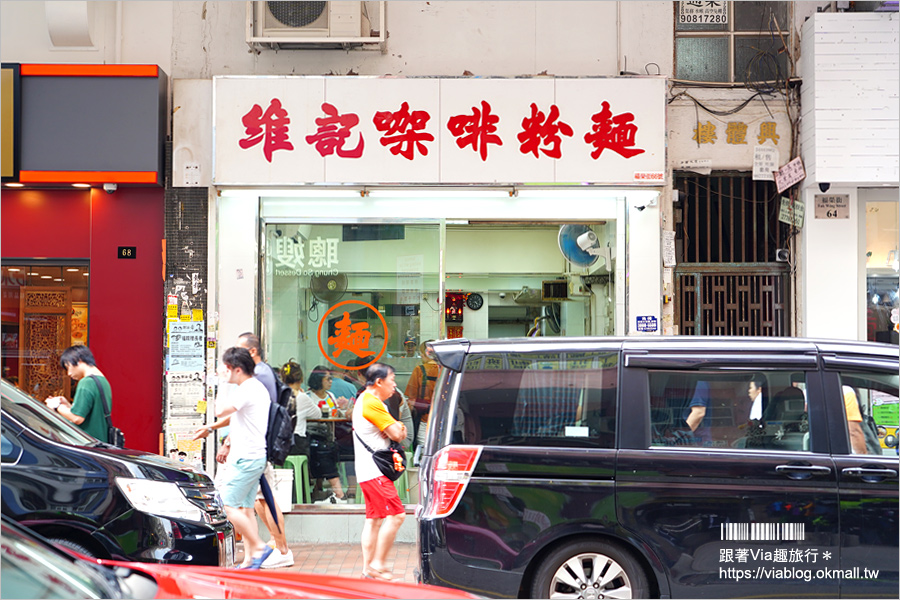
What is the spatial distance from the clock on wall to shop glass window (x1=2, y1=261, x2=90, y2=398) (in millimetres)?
4128

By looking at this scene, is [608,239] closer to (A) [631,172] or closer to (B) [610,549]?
(A) [631,172]

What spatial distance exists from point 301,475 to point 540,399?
456cm

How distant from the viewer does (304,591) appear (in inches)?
125

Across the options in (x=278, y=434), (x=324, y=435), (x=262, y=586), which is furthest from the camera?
(x=324, y=435)

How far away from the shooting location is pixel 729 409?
534cm

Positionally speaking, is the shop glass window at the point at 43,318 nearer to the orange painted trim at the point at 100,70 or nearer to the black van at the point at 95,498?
A: the orange painted trim at the point at 100,70

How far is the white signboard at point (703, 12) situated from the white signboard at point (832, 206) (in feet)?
7.33

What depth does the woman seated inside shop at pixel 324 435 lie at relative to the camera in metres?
9.23

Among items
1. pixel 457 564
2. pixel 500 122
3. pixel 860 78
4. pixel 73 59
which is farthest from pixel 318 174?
pixel 860 78

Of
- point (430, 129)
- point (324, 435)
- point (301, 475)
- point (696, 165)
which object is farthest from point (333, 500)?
point (696, 165)

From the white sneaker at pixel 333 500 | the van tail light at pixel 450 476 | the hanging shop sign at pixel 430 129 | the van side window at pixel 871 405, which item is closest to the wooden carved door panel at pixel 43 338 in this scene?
the hanging shop sign at pixel 430 129

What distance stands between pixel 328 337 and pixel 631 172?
3.60 metres

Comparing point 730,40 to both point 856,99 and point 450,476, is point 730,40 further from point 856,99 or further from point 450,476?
point 450,476

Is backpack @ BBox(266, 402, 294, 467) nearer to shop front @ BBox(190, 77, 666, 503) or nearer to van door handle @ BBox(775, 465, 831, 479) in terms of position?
shop front @ BBox(190, 77, 666, 503)
